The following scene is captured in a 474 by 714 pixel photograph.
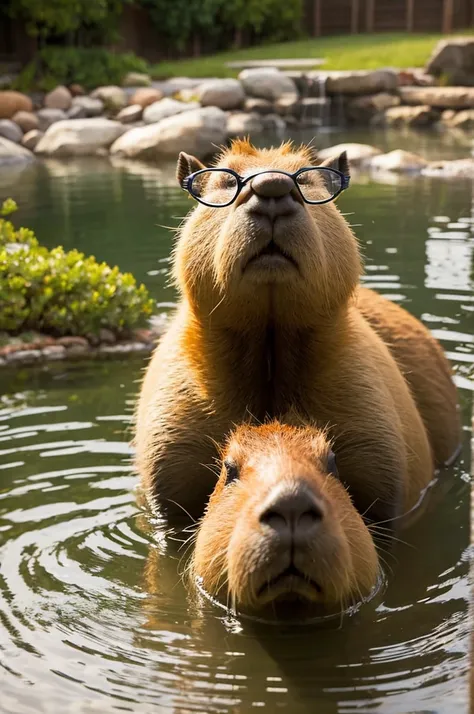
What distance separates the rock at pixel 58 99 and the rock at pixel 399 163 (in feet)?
36.3

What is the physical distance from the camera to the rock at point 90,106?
27.0 m

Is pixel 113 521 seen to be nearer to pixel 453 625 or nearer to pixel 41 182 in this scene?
pixel 453 625

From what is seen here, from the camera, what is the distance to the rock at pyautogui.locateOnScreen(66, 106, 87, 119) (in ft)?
87.2

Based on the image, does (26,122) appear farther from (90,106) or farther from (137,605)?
(137,605)

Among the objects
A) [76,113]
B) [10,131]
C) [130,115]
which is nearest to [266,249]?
[10,131]

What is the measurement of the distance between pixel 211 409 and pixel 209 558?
0.84 meters

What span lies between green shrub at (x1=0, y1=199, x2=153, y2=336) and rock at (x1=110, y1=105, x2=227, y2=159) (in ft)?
39.4

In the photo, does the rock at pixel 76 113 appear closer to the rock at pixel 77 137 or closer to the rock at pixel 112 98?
the rock at pixel 112 98

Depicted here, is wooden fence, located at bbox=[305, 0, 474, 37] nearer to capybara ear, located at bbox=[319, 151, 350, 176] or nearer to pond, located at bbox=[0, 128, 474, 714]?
pond, located at bbox=[0, 128, 474, 714]

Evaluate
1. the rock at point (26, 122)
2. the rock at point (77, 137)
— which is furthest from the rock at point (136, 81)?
the rock at point (77, 137)

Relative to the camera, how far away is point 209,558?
13.7 ft

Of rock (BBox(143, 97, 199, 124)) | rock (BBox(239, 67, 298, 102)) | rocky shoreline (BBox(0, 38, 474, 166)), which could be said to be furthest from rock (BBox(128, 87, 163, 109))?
rock (BBox(239, 67, 298, 102))

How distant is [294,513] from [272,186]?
131 cm

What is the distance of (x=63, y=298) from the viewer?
8445mm
